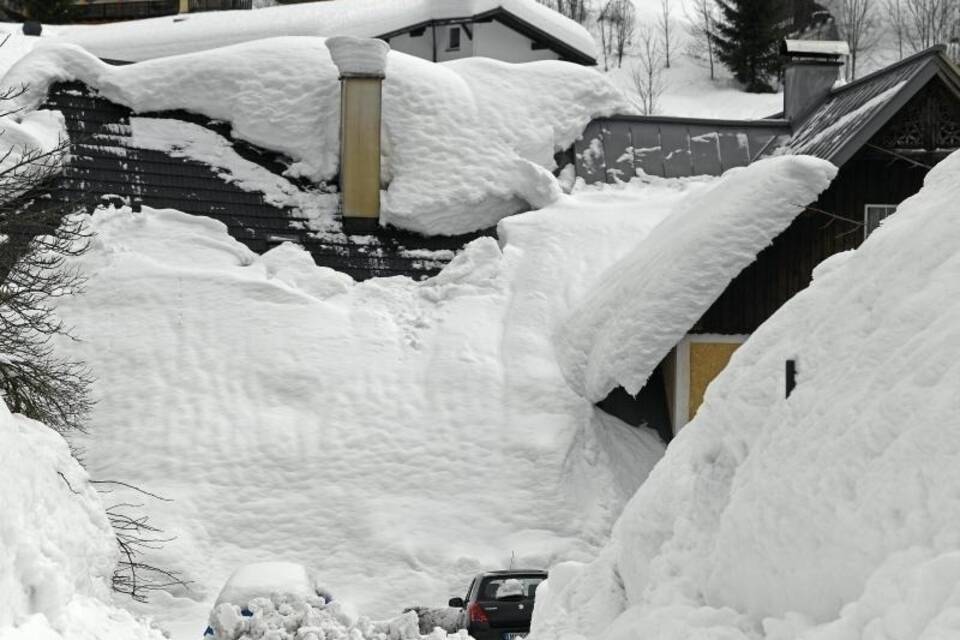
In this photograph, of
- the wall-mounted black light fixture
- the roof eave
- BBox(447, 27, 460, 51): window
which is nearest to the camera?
the wall-mounted black light fixture

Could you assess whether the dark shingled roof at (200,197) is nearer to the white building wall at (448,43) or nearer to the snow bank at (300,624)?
the snow bank at (300,624)

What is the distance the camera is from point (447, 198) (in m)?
24.3

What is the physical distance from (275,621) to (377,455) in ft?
21.7

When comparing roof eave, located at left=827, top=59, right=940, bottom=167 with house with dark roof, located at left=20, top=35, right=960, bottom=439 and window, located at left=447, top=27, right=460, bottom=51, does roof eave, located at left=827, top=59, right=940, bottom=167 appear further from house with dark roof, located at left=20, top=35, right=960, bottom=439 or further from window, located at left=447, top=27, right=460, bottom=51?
window, located at left=447, top=27, right=460, bottom=51

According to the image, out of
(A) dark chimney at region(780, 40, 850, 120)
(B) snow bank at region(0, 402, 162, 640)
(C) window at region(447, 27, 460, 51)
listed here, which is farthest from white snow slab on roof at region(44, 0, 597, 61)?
(B) snow bank at region(0, 402, 162, 640)

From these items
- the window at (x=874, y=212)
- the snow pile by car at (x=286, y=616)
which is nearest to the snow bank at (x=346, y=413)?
the snow pile by car at (x=286, y=616)

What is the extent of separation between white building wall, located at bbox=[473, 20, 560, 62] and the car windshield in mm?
22429

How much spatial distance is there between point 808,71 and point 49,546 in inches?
778

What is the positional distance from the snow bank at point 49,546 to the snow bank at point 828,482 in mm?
2905

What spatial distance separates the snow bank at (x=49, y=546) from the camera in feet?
27.2

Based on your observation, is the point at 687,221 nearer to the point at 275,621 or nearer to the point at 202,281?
the point at 202,281

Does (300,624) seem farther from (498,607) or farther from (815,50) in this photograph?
(815,50)

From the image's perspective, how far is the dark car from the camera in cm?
1419

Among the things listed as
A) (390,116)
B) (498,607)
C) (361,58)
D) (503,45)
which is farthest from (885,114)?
(503,45)
